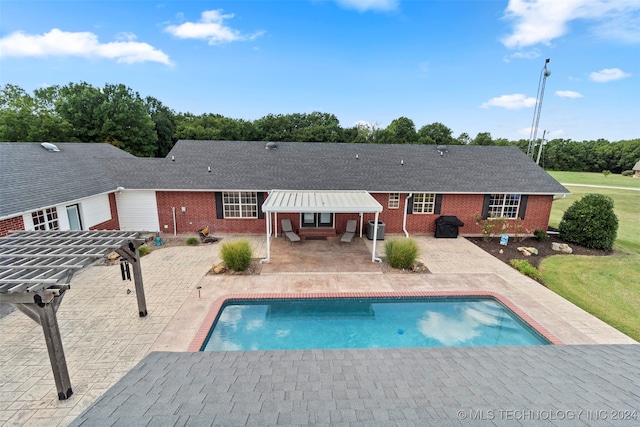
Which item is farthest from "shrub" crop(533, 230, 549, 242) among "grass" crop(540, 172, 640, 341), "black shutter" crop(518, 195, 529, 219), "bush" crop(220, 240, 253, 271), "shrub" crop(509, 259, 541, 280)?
"bush" crop(220, 240, 253, 271)

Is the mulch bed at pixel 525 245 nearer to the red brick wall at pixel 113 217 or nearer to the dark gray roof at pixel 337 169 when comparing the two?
the dark gray roof at pixel 337 169

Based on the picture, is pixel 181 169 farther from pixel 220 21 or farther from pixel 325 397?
pixel 325 397

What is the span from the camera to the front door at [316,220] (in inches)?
621

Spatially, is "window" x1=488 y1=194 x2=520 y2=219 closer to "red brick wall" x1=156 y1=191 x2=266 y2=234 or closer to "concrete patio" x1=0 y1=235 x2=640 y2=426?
"concrete patio" x1=0 y1=235 x2=640 y2=426

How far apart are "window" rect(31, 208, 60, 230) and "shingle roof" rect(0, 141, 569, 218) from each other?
916mm

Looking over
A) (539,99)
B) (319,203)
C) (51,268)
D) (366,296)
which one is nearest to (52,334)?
(51,268)

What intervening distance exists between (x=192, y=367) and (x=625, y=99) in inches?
1447

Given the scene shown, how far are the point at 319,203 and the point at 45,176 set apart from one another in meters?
12.2

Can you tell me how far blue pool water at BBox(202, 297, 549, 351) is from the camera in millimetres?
7586

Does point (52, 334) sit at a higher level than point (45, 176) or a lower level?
lower

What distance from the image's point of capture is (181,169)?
15.9 metres

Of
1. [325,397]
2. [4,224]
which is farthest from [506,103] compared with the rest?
[4,224]

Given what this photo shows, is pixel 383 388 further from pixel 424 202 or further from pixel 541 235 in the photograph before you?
pixel 541 235

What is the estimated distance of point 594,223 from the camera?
1395 cm
